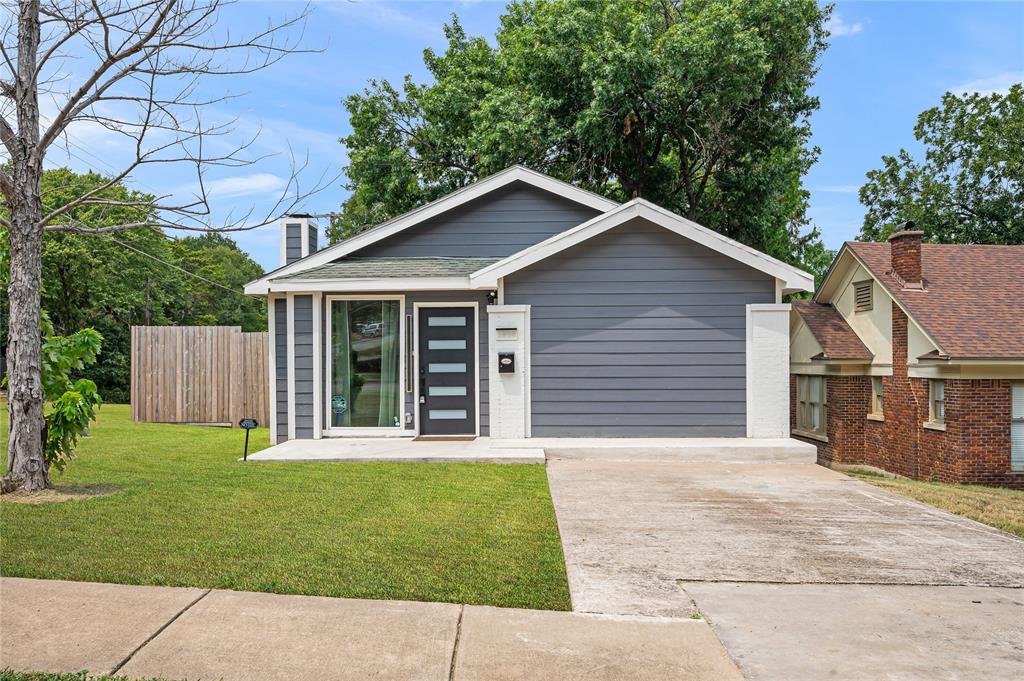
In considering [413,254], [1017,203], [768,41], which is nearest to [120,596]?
[413,254]

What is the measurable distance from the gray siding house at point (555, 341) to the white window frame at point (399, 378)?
0.9 inches

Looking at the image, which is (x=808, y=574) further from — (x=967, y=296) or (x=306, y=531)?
(x=967, y=296)

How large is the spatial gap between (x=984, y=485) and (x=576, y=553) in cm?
1021

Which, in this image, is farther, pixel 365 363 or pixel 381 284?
pixel 365 363

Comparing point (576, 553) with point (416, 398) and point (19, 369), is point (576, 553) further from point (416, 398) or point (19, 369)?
point (416, 398)

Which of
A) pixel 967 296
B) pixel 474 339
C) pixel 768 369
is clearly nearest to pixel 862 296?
pixel 967 296

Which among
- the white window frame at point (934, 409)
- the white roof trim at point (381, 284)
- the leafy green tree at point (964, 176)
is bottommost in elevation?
the white window frame at point (934, 409)

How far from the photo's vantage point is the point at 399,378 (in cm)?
1134

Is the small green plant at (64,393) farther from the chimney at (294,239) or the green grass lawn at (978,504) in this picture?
the green grass lawn at (978,504)

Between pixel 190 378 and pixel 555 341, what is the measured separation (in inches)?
345

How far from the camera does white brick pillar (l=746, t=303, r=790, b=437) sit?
1055 centimetres

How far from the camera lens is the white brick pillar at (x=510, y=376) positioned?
10719 millimetres

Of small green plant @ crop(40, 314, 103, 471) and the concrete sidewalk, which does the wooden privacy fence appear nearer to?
small green plant @ crop(40, 314, 103, 471)

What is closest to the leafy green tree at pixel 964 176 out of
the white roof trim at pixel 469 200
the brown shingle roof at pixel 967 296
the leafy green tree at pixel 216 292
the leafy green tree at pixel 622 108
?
the leafy green tree at pixel 622 108
